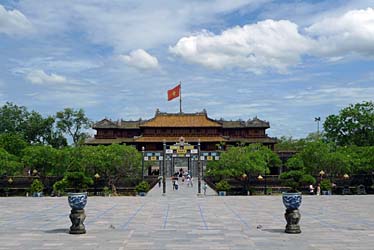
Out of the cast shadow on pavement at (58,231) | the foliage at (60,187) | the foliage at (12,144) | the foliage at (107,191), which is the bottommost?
the cast shadow on pavement at (58,231)

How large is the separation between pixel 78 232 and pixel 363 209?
15970 mm

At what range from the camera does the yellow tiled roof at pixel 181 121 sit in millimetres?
68500

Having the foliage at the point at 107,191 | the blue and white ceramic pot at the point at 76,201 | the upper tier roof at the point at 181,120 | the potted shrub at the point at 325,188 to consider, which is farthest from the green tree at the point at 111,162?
the blue and white ceramic pot at the point at 76,201

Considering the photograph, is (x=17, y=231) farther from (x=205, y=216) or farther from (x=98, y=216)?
(x=205, y=216)

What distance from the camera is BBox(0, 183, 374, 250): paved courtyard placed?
14.0m

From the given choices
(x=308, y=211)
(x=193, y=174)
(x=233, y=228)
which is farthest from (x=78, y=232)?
(x=193, y=174)

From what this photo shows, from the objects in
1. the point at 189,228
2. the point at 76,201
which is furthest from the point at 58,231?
the point at 189,228

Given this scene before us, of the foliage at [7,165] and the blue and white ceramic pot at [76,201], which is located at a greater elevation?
the foliage at [7,165]

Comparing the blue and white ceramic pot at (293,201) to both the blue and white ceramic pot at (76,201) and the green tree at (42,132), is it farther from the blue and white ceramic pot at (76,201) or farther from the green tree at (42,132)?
the green tree at (42,132)

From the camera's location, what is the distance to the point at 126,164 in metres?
43.5

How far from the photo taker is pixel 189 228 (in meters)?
17.7

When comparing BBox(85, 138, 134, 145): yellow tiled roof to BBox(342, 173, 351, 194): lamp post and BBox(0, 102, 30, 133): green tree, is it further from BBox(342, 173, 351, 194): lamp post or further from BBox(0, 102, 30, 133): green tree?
BBox(342, 173, 351, 194): lamp post

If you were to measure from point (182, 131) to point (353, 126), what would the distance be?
23.3 m

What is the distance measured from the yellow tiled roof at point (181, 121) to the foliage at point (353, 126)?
1569 centimetres
